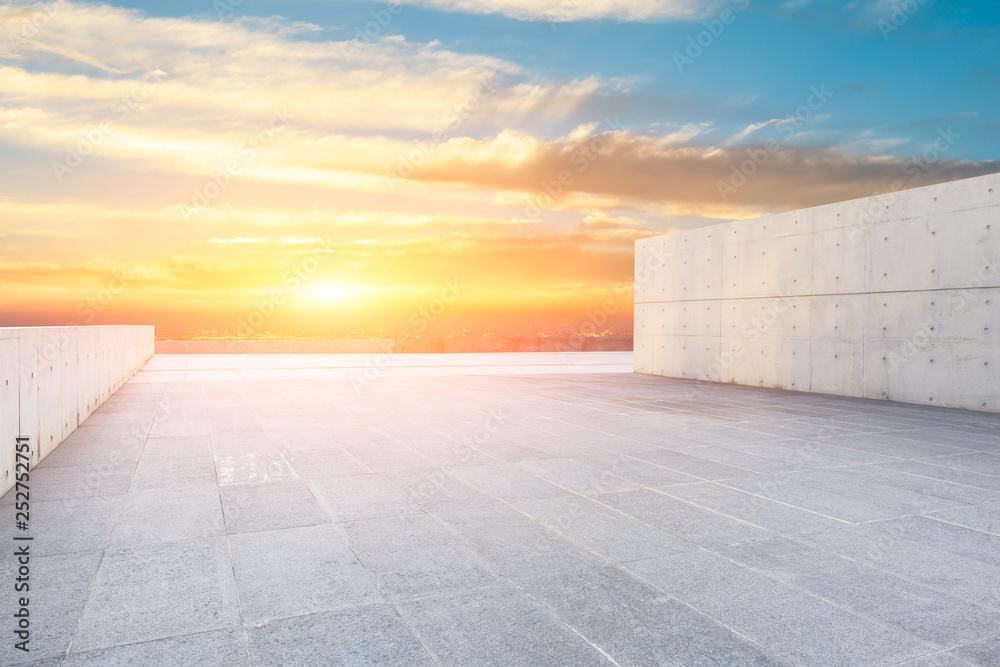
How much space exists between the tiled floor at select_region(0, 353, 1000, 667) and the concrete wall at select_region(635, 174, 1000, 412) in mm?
4309

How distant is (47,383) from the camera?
27.0 feet

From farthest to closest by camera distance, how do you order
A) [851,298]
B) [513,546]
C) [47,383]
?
[851,298] → [47,383] → [513,546]

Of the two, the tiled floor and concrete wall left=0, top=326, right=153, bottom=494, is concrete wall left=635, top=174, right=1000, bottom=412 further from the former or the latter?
concrete wall left=0, top=326, right=153, bottom=494

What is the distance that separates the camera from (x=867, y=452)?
8664 mm

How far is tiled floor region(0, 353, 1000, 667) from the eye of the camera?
3404 millimetres

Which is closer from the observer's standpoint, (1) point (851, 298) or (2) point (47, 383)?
(2) point (47, 383)

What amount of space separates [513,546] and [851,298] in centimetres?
1407

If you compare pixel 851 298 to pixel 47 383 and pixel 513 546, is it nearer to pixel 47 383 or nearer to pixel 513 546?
pixel 513 546

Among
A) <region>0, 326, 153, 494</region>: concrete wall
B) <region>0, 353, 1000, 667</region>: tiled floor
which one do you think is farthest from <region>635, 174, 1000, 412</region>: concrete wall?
<region>0, 326, 153, 494</region>: concrete wall

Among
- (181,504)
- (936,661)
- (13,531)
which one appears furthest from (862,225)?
(13,531)

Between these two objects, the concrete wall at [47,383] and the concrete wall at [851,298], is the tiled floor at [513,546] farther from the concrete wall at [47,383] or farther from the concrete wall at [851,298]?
the concrete wall at [851,298]

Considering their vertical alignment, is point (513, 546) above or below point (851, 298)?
below

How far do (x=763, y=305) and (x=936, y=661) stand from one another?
52.2ft

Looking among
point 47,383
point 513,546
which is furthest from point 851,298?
point 47,383
